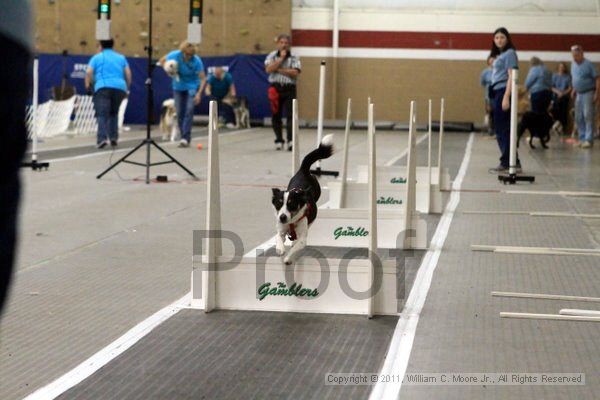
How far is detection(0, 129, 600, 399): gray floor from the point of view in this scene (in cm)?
411

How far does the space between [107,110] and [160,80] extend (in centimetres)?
1072

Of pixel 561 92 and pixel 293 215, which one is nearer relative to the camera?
pixel 293 215

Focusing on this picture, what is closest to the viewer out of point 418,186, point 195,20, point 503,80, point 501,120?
point 418,186

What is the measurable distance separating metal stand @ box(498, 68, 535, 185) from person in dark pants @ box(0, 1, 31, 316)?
11429 mm

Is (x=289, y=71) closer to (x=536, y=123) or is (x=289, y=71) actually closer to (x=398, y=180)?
(x=536, y=123)

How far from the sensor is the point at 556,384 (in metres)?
4.10

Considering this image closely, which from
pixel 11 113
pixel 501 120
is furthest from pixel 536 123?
pixel 11 113

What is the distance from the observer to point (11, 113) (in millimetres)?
1102

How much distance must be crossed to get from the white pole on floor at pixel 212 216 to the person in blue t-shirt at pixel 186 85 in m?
12.3

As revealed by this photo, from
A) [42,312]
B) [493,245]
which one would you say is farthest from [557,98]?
[42,312]

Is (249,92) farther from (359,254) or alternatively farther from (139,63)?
(359,254)

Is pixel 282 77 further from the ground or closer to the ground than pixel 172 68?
closer to the ground

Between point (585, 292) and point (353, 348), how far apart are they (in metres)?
1.97

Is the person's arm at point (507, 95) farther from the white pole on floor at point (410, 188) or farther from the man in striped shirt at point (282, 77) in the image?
the white pole on floor at point (410, 188)
